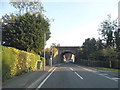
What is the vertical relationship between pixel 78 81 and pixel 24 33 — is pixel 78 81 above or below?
below

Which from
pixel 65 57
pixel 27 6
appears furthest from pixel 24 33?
pixel 65 57

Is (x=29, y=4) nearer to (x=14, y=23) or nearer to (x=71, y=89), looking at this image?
Answer: (x=14, y=23)

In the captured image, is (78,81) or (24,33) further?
(24,33)

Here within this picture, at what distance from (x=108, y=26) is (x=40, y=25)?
2905 centimetres

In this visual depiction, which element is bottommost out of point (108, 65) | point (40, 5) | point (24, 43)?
point (108, 65)

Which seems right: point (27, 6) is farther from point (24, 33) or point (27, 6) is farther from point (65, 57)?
point (65, 57)

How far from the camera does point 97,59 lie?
6406 centimetres

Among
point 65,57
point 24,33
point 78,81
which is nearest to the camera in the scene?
point 78,81

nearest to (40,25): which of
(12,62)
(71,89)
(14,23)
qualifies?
(14,23)

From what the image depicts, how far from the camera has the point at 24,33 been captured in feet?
118

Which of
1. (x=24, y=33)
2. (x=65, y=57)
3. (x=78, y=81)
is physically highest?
(x=24, y=33)

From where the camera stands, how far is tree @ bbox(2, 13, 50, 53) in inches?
1420

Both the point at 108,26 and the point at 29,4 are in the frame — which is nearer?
the point at 29,4

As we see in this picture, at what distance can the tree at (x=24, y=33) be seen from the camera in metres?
36.1
